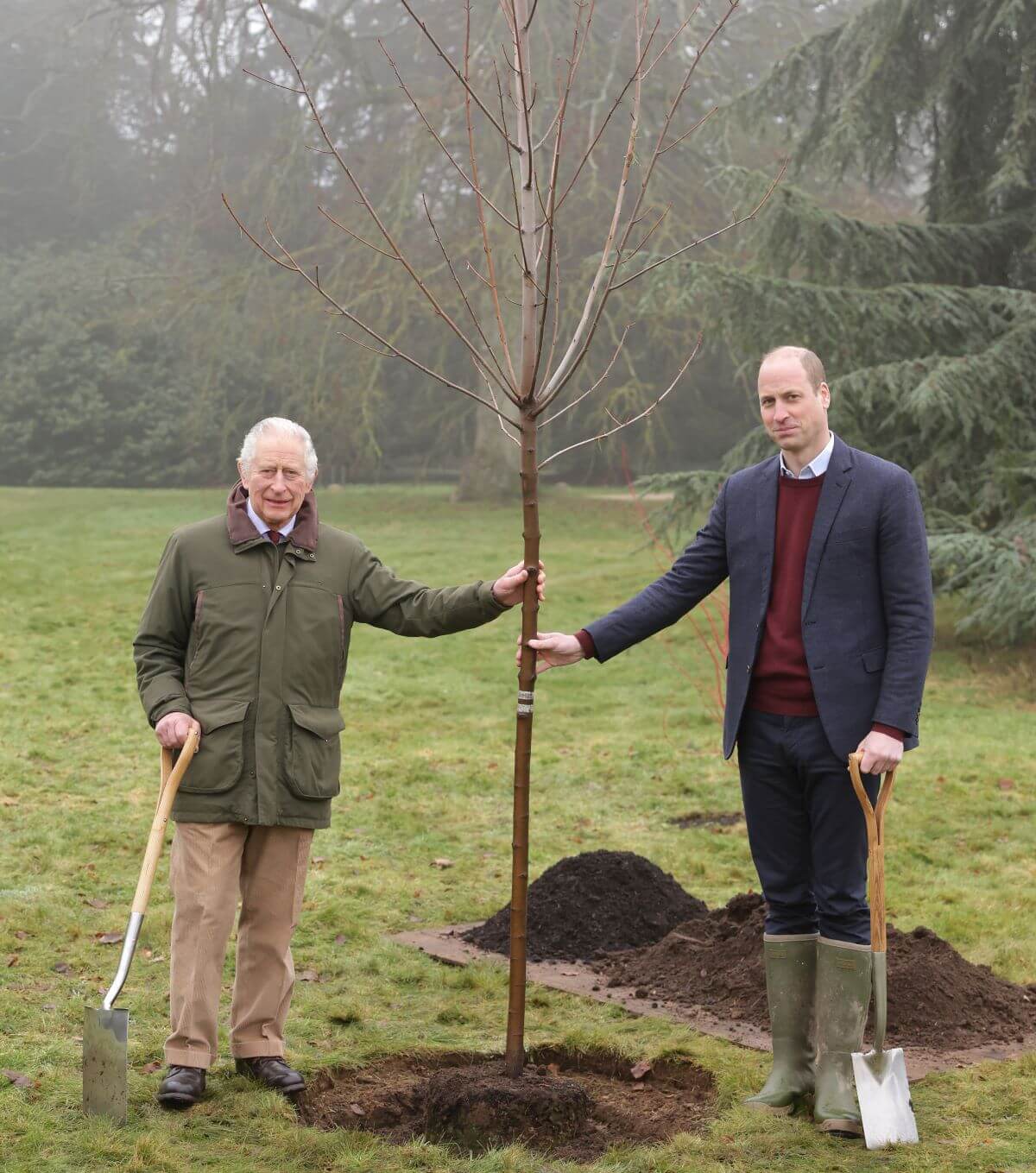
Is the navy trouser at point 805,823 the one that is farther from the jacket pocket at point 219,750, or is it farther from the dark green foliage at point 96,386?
the dark green foliage at point 96,386

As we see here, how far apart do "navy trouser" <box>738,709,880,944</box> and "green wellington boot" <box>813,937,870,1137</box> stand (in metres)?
0.06

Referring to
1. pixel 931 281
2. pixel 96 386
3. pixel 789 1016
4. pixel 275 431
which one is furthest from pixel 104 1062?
pixel 96 386

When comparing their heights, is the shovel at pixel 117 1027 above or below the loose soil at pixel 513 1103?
above

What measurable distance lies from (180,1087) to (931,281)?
11.9 m

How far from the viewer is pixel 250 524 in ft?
14.0

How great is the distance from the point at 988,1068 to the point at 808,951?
82 centimetres

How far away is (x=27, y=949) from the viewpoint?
18.7ft

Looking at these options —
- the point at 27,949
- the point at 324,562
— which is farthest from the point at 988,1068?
the point at 27,949

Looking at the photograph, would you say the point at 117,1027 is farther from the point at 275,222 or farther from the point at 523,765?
the point at 275,222

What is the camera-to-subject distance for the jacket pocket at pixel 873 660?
397 centimetres

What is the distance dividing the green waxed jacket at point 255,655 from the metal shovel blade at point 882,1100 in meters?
1.57

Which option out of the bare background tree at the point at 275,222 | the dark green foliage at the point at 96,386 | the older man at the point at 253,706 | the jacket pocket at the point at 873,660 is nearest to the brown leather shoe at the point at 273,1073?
the older man at the point at 253,706

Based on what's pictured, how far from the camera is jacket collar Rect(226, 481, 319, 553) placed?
423 centimetres

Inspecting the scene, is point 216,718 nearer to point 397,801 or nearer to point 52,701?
point 397,801
